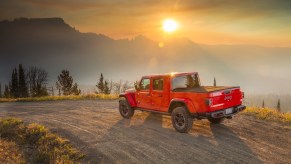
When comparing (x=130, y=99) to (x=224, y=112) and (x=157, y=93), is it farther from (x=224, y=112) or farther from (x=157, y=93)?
(x=224, y=112)

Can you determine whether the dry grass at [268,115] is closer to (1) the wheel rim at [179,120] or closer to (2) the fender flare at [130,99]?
(1) the wheel rim at [179,120]

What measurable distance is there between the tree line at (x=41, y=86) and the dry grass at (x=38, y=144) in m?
45.0

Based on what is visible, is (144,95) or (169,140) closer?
(169,140)

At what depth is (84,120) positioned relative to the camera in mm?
13664

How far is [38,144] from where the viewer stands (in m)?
9.82

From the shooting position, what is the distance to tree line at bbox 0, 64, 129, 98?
7825 cm

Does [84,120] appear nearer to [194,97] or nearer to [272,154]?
[194,97]

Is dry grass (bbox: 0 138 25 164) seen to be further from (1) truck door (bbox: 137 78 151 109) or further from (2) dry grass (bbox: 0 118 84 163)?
(1) truck door (bbox: 137 78 151 109)

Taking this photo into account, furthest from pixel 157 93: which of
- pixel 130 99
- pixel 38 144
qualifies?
pixel 38 144

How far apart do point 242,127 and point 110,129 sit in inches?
202

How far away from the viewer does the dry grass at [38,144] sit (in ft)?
27.6

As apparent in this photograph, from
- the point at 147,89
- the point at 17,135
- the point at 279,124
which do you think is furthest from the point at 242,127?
the point at 17,135

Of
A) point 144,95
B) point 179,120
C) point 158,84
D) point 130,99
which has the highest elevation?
point 158,84

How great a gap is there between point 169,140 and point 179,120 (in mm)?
1328
